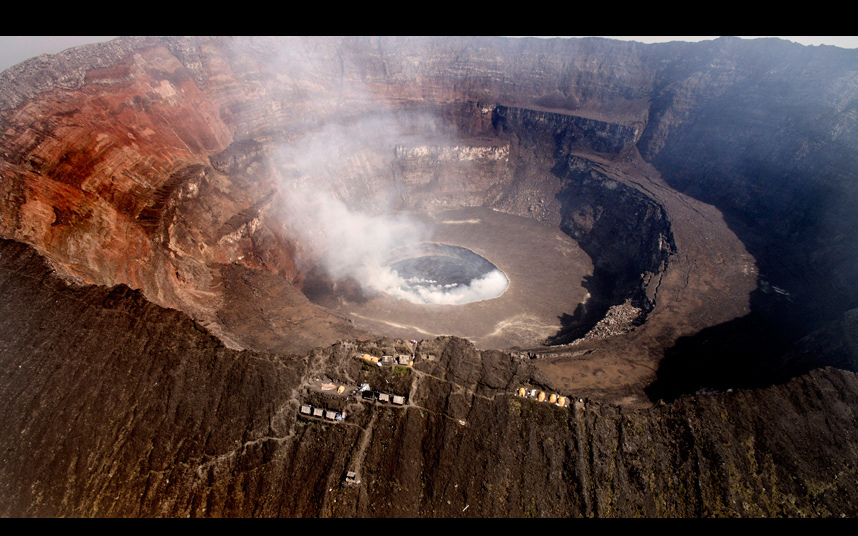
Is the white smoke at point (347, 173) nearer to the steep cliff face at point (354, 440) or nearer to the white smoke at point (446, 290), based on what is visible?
the white smoke at point (446, 290)

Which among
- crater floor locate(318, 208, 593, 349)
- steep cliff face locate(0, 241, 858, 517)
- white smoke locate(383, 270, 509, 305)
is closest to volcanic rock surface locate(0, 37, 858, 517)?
steep cliff face locate(0, 241, 858, 517)

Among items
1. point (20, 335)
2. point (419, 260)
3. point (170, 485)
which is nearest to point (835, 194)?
point (419, 260)

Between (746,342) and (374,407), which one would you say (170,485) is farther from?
(746,342)

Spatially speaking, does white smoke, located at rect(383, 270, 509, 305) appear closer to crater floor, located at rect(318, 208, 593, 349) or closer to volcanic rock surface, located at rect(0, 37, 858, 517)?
crater floor, located at rect(318, 208, 593, 349)

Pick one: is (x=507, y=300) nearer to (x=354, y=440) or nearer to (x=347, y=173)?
(x=354, y=440)

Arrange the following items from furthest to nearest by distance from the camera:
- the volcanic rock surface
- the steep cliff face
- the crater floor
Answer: the crater floor, the volcanic rock surface, the steep cliff face

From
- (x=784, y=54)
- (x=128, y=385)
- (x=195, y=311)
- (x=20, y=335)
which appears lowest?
(x=128, y=385)
